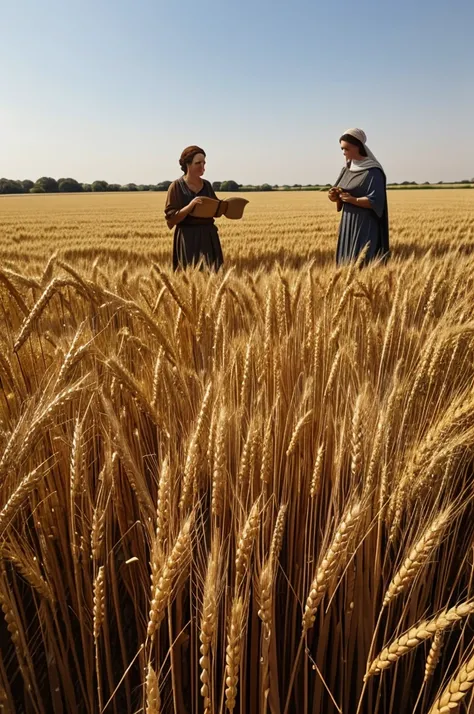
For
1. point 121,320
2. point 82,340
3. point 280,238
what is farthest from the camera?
point 280,238

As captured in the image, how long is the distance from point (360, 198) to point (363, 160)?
0.38 metres

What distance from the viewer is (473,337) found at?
130 cm

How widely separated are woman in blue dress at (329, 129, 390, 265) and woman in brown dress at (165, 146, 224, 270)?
1075 mm

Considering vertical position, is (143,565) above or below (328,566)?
below

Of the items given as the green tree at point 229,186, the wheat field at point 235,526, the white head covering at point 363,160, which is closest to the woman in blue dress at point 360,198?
the white head covering at point 363,160

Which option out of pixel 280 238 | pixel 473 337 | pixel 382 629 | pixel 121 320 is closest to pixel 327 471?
pixel 382 629

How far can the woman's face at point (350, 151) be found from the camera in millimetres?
3887

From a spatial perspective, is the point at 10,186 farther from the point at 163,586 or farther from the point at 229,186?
the point at 163,586

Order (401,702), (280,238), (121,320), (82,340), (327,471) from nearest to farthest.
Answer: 1. (401,702)
2. (327,471)
3. (82,340)
4. (121,320)
5. (280,238)

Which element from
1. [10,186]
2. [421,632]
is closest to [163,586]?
[421,632]

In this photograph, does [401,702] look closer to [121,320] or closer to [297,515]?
[297,515]

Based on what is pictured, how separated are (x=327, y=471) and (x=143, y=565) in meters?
0.41

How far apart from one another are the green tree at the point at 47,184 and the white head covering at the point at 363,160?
205 ft

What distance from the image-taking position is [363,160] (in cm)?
399
